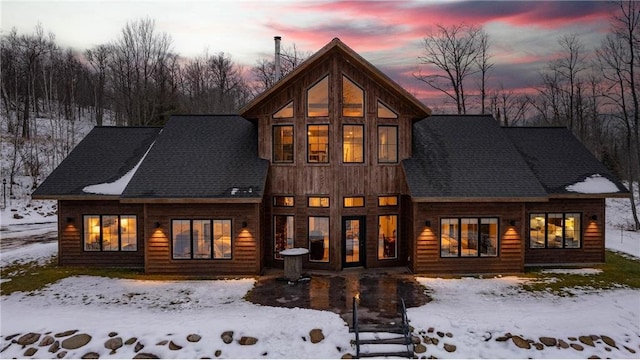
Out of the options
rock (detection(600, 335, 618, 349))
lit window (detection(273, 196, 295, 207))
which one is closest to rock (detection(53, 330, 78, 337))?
lit window (detection(273, 196, 295, 207))

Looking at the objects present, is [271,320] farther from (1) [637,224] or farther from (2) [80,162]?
(1) [637,224]

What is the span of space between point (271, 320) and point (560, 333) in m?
7.46

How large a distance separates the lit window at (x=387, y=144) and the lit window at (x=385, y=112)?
1.39 ft

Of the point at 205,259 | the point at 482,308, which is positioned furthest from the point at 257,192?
the point at 482,308

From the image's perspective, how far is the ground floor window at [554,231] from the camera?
15.7 m

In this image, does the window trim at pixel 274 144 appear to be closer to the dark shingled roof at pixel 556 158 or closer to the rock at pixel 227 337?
the rock at pixel 227 337

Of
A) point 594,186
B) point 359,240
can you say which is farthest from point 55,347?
point 594,186

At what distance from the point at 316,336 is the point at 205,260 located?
6366 mm

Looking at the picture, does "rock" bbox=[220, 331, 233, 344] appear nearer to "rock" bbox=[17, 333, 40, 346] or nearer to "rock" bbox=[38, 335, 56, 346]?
"rock" bbox=[38, 335, 56, 346]

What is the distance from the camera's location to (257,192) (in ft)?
46.0

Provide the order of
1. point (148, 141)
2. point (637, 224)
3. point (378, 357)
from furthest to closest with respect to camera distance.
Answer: point (637, 224) < point (148, 141) < point (378, 357)

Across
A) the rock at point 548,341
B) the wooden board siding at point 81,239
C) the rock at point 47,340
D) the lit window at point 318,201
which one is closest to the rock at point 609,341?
the rock at point 548,341

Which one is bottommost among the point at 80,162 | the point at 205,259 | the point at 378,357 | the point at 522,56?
the point at 378,357

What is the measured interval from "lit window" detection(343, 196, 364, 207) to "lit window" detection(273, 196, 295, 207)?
206cm
